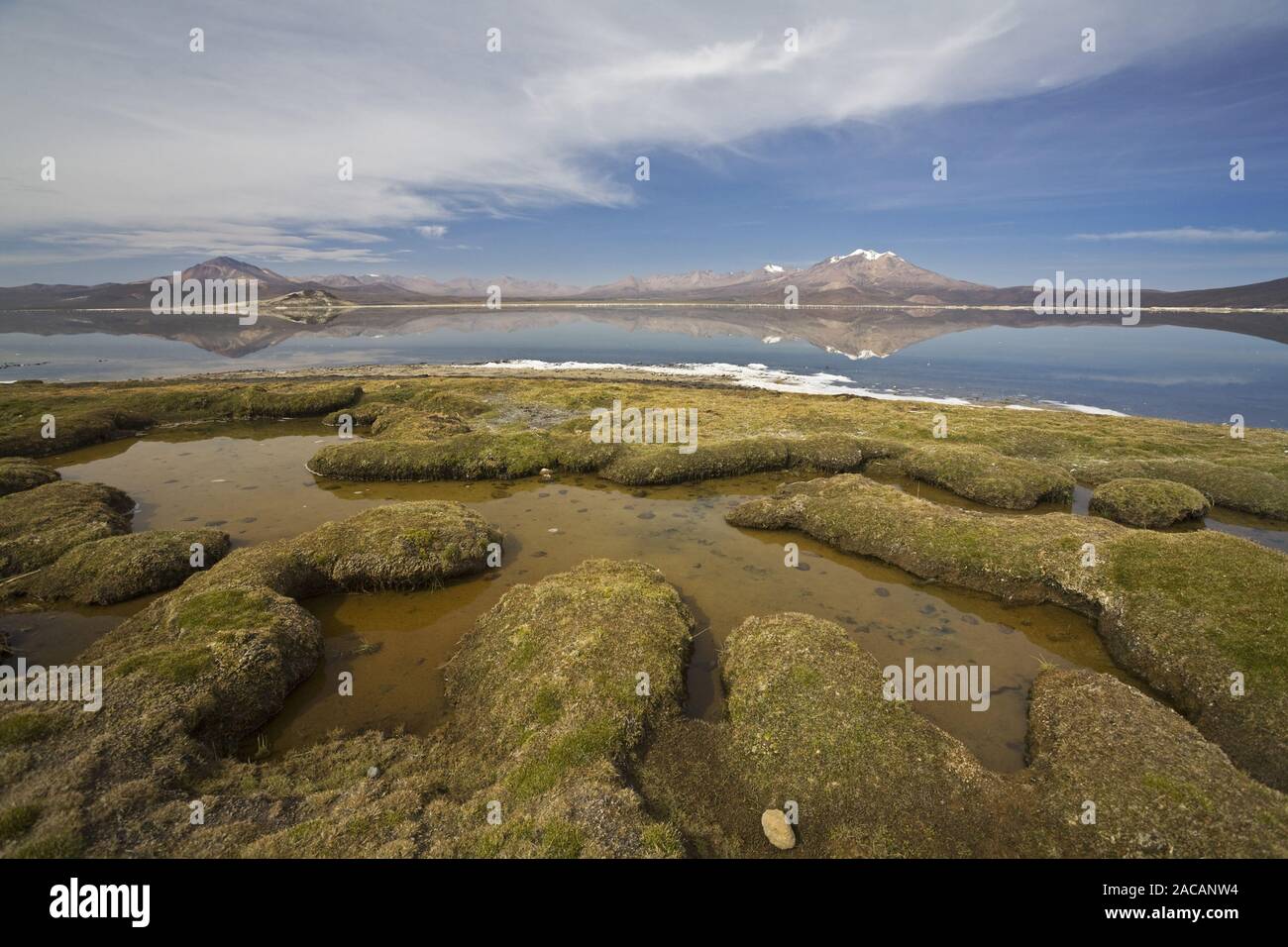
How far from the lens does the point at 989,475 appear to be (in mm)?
32031

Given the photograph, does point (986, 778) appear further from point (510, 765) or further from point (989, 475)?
point (989, 475)

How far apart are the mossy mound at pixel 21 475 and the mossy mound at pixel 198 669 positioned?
21.4 metres

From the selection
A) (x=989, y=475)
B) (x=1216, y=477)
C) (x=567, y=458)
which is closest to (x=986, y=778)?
(x=989, y=475)

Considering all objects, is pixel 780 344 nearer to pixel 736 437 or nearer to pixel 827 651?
pixel 736 437

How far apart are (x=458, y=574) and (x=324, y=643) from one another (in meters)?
5.60

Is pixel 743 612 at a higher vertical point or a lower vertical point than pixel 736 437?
lower

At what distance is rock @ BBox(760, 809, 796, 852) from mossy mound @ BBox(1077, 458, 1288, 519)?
35.1m

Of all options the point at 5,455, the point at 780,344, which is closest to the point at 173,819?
the point at 5,455

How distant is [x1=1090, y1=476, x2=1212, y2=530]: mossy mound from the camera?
27.1 metres

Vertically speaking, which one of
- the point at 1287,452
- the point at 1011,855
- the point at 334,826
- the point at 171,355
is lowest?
→ the point at 1011,855

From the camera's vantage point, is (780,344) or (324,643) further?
(780,344)

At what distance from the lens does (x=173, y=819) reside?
10.3 metres

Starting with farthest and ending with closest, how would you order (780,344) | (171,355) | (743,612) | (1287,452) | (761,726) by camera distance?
1. (780,344)
2. (171,355)
3. (1287,452)
4. (743,612)
5. (761,726)

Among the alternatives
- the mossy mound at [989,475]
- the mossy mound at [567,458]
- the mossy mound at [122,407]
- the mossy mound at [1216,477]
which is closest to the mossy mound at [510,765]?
the mossy mound at [567,458]
